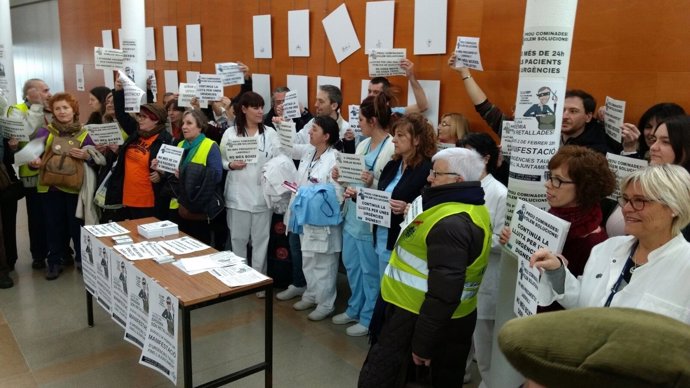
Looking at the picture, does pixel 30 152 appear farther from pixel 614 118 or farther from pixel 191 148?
pixel 614 118

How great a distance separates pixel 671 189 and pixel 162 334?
8.08 feet

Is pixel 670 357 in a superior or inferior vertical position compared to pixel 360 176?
superior

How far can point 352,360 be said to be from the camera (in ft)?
12.3

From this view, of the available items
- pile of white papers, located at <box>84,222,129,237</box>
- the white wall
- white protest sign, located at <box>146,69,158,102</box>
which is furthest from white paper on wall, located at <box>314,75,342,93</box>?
Result: the white wall

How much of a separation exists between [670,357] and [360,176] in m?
3.22

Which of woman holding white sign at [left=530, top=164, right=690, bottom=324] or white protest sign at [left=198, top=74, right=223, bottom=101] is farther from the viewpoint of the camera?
white protest sign at [left=198, top=74, right=223, bottom=101]

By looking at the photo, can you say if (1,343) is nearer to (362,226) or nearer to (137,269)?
(137,269)

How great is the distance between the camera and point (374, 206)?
357 centimetres

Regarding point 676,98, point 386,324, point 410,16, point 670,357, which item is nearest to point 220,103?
point 410,16

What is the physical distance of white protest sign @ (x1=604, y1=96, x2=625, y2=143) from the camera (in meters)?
3.07

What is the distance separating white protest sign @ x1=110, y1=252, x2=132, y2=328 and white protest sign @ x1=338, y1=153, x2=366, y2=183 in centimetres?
161

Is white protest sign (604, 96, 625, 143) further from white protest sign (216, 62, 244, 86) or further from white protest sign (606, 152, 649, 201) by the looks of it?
white protest sign (216, 62, 244, 86)

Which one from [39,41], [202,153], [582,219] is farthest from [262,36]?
[39,41]

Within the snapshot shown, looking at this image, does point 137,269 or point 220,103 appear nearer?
point 137,269
